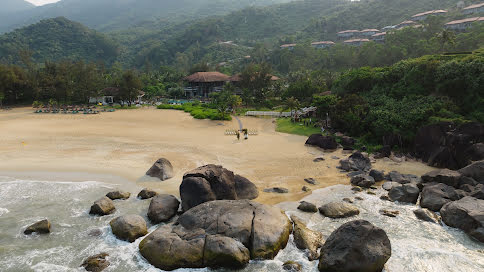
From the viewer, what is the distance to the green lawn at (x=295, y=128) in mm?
41375

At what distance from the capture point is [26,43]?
6275 inches

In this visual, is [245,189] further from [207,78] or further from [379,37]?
[379,37]

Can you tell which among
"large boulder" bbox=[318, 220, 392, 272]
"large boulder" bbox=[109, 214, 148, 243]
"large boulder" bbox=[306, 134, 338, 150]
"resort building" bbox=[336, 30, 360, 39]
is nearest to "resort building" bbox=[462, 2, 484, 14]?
"resort building" bbox=[336, 30, 360, 39]

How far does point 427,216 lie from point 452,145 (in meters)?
12.9

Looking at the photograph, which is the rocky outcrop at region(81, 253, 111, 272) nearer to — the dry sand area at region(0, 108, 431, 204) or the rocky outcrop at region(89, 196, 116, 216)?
the rocky outcrop at region(89, 196, 116, 216)

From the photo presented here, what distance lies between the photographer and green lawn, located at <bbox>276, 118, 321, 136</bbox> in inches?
1629

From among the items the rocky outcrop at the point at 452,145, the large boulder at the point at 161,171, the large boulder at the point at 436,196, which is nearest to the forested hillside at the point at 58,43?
the large boulder at the point at 161,171

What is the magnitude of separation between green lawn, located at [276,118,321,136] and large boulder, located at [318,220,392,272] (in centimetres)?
2633

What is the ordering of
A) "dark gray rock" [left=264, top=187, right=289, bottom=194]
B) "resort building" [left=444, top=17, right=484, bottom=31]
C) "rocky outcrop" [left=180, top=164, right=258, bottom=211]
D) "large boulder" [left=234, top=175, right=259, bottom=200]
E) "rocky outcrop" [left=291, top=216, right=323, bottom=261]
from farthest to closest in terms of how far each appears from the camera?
"resort building" [left=444, top=17, right=484, bottom=31] < "dark gray rock" [left=264, top=187, right=289, bottom=194] < "large boulder" [left=234, top=175, right=259, bottom=200] < "rocky outcrop" [left=180, top=164, right=258, bottom=211] < "rocky outcrop" [left=291, top=216, right=323, bottom=261]

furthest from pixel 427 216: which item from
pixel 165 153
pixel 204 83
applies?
pixel 204 83

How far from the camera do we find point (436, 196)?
68.3 ft

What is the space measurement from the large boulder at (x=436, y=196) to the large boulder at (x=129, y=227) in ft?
61.9

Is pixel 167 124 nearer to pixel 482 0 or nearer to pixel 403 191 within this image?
pixel 403 191

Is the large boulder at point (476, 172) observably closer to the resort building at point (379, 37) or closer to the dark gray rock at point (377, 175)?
the dark gray rock at point (377, 175)
